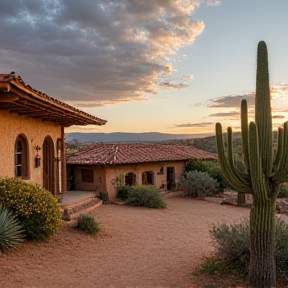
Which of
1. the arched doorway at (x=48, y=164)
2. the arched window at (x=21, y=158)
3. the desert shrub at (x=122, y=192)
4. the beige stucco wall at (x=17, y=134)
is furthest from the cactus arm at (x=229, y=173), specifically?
the desert shrub at (x=122, y=192)

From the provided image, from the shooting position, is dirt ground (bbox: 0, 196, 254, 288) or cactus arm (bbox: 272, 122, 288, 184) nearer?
cactus arm (bbox: 272, 122, 288, 184)

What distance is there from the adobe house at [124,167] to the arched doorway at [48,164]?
3346mm

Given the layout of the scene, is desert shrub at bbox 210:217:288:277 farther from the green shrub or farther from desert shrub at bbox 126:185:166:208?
desert shrub at bbox 126:185:166:208

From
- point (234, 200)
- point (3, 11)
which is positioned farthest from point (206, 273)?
point (234, 200)

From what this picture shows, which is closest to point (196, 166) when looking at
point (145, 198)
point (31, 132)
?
point (145, 198)

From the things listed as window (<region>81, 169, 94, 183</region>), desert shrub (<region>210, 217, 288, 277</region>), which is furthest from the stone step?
desert shrub (<region>210, 217, 288, 277</region>)

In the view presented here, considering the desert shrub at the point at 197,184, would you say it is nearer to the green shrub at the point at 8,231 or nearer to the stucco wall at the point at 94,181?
the stucco wall at the point at 94,181

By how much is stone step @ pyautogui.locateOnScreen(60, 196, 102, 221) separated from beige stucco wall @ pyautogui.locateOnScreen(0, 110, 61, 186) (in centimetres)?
159

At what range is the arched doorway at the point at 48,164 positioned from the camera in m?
13.3

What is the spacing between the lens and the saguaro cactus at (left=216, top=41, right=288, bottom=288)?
5465 mm

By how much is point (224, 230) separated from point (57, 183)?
9196 mm

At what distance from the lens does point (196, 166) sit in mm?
21672

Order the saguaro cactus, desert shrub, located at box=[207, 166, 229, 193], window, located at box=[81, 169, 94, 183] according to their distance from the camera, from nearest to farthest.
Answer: the saguaro cactus → window, located at box=[81, 169, 94, 183] → desert shrub, located at box=[207, 166, 229, 193]

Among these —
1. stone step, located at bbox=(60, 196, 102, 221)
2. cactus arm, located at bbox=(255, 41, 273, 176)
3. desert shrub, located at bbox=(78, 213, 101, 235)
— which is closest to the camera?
cactus arm, located at bbox=(255, 41, 273, 176)
